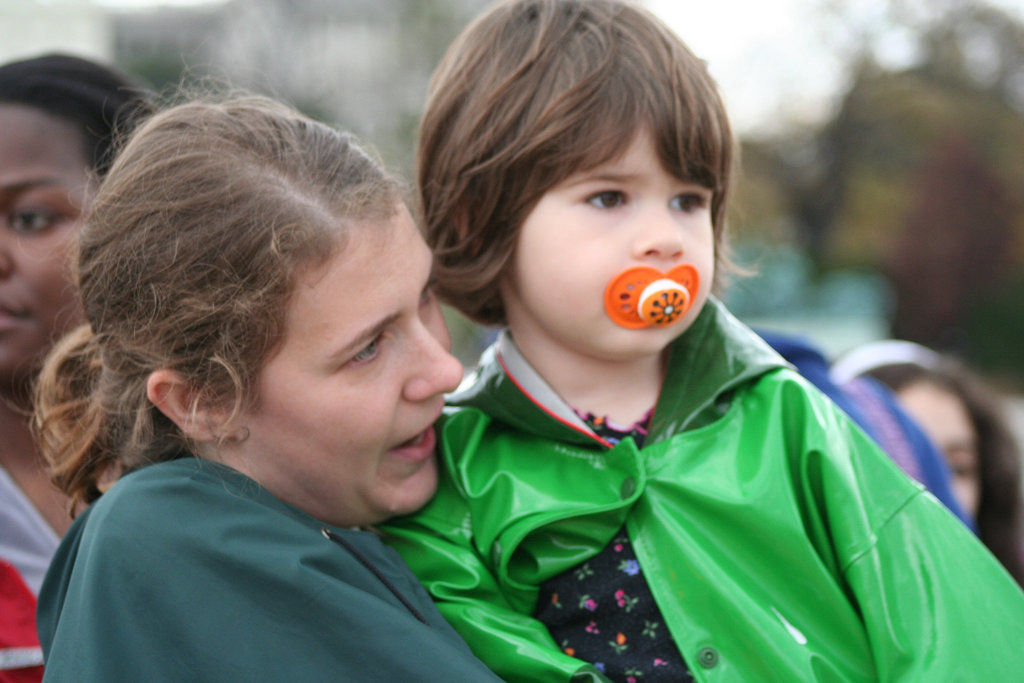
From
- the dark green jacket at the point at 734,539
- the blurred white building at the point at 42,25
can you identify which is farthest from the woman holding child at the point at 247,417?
the blurred white building at the point at 42,25

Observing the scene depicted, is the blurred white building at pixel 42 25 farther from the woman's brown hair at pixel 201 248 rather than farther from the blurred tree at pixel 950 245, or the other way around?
the blurred tree at pixel 950 245

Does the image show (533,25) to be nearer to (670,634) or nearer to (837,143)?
(670,634)

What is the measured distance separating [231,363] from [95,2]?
16.1ft

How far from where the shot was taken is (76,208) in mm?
2320

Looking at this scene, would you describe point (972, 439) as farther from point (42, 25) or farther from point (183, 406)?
point (42, 25)

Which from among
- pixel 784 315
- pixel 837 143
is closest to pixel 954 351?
pixel 784 315

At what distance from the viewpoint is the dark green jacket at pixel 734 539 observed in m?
1.77

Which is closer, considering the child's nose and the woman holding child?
the woman holding child

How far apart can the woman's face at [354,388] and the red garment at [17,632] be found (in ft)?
1.97

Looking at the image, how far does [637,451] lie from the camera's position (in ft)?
6.47

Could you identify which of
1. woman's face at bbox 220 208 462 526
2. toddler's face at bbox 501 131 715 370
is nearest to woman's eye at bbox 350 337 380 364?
woman's face at bbox 220 208 462 526

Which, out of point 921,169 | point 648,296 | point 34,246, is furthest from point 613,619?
point 921,169

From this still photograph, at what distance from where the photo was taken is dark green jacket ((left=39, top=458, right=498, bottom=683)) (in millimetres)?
1534

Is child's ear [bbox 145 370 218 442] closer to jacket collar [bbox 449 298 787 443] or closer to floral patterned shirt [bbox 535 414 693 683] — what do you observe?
jacket collar [bbox 449 298 787 443]
